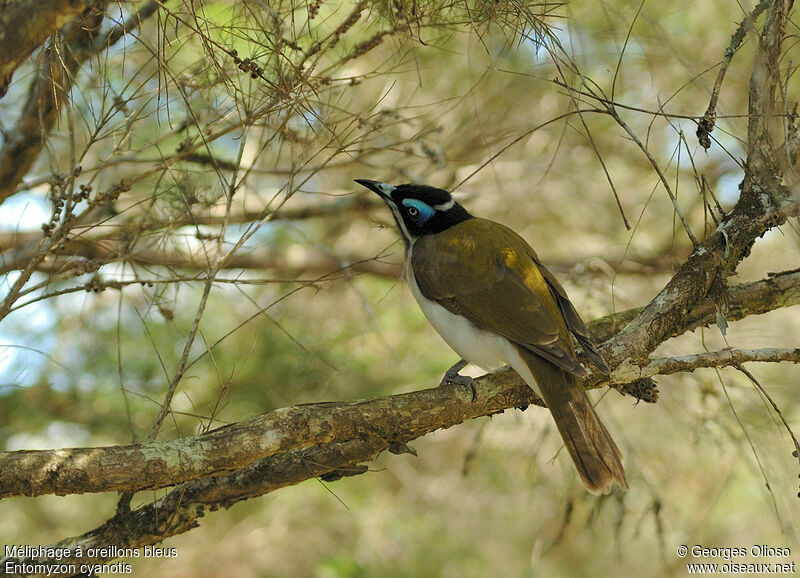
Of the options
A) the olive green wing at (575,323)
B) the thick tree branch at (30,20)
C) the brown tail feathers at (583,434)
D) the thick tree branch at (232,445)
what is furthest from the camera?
the brown tail feathers at (583,434)

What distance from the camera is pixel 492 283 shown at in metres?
4.30

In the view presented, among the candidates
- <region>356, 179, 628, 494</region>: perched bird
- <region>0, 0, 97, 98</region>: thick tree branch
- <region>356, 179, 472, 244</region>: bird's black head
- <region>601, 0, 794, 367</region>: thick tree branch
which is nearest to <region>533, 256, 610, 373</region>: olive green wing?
<region>356, 179, 628, 494</region>: perched bird

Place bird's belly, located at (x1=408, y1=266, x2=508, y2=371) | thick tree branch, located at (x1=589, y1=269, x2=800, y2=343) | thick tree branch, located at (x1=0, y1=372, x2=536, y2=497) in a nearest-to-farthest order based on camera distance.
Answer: thick tree branch, located at (x1=0, y1=372, x2=536, y2=497), thick tree branch, located at (x1=589, y1=269, x2=800, y2=343), bird's belly, located at (x1=408, y1=266, x2=508, y2=371)

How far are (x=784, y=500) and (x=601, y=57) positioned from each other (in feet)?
9.73

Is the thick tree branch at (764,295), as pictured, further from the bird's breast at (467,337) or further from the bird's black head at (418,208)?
the bird's black head at (418,208)

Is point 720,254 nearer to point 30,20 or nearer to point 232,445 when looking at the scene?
point 232,445

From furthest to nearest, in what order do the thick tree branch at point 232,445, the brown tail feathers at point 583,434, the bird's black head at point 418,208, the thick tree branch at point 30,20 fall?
1. the bird's black head at point 418,208
2. the brown tail feathers at point 583,434
3. the thick tree branch at point 232,445
4. the thick tree branch at point 30,20

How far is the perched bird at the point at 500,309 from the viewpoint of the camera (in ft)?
12.2

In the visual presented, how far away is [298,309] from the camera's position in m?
6.27

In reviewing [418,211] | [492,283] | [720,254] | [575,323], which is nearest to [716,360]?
[720,254]

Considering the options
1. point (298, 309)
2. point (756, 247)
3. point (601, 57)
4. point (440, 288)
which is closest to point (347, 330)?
point (298, 309)

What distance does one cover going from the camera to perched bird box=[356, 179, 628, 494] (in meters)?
3.71

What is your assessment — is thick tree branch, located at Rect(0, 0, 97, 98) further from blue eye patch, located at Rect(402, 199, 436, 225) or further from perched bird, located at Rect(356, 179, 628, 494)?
blue eye patch, located at Rect(402, 199, 436, 225)

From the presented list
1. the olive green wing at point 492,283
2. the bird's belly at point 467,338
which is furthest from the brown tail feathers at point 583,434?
the bird's belly at point 467,338
